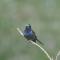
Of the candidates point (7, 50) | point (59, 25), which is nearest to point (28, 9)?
point (59, 25)

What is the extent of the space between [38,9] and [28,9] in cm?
72

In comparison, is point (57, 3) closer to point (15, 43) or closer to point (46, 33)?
point (46, 33)

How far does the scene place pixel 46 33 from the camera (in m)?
8.92

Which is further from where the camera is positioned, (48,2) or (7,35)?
(48,2)

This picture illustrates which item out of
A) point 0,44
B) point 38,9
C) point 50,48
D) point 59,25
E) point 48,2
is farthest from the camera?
point 38,9

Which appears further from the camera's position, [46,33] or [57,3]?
[57,3]

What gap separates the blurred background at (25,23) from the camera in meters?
8.03

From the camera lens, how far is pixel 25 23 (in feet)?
29.8

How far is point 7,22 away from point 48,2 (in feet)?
4.71

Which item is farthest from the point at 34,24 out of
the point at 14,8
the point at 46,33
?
the point at 14,8

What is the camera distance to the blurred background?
26.3 feet

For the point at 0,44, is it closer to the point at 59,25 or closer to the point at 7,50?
the point at 7,50

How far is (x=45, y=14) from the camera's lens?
10070 mm

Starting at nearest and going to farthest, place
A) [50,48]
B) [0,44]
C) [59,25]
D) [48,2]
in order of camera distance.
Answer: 1. [50,48]
2. [0,44]
3. [59,25]
4. [48,2]
